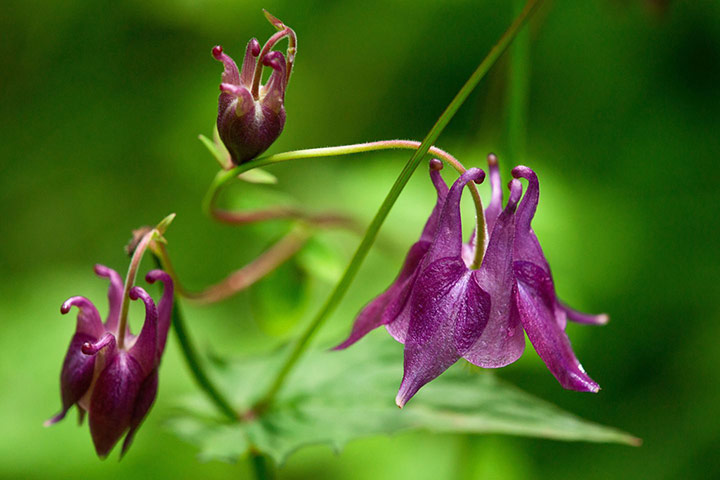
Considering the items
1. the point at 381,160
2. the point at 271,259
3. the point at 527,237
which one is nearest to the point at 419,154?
the point at 527,237

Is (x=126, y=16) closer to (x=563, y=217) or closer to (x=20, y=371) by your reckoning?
(x=20, y=371)

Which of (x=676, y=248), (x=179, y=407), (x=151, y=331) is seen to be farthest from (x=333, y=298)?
(x=676, y=248)

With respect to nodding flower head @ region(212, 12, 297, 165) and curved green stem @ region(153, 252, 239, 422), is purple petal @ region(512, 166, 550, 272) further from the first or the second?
curved green stem @ region(153, 252, 239, 422)

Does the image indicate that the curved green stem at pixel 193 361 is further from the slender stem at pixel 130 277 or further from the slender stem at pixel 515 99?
the slender stem at pixel 515 99

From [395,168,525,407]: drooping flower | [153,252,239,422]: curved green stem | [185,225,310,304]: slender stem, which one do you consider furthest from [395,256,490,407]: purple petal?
[185,225,310,304]: slender stem

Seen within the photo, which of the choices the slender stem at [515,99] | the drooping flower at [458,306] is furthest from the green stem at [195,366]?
the slender stem at [515,99]

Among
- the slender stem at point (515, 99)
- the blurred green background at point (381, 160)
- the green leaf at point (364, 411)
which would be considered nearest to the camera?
the green leaf at point (364, 411)

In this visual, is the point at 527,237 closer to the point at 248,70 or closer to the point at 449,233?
the point at 449,233
